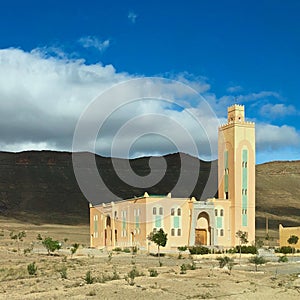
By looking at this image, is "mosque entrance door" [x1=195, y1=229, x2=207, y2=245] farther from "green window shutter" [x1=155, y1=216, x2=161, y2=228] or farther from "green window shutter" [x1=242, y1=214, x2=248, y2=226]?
"green window shutter" [x1=155, y1=216, x2=161, y2=228]

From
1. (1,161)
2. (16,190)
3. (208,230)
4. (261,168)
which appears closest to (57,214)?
(16,190)

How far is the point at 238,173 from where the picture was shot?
6134 centimetres

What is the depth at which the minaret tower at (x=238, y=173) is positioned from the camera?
60531 millimetres

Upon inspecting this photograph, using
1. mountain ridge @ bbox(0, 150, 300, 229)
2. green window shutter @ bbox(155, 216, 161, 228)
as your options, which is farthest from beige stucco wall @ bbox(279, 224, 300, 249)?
mountain ridge @ bbox(0, 150, 300, 229)

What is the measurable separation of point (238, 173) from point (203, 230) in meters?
6.92

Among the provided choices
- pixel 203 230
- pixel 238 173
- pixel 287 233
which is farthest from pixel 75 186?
pixel 287 233

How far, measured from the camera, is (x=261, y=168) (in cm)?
15475

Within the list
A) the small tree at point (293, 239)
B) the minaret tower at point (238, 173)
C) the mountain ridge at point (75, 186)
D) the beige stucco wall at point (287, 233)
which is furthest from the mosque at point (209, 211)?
the mountain ridge at point (75, 186)

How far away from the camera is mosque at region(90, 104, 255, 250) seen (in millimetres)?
57312

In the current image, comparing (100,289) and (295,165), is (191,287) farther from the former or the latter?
(295,165)

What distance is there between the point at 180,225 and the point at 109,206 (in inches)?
379

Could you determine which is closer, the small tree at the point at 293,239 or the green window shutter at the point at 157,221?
the green window shutter at the point at 157,221

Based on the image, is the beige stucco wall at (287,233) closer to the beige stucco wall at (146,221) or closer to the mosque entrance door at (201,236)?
the mosque entrance door at (201,236)

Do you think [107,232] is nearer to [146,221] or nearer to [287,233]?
[146,221]
